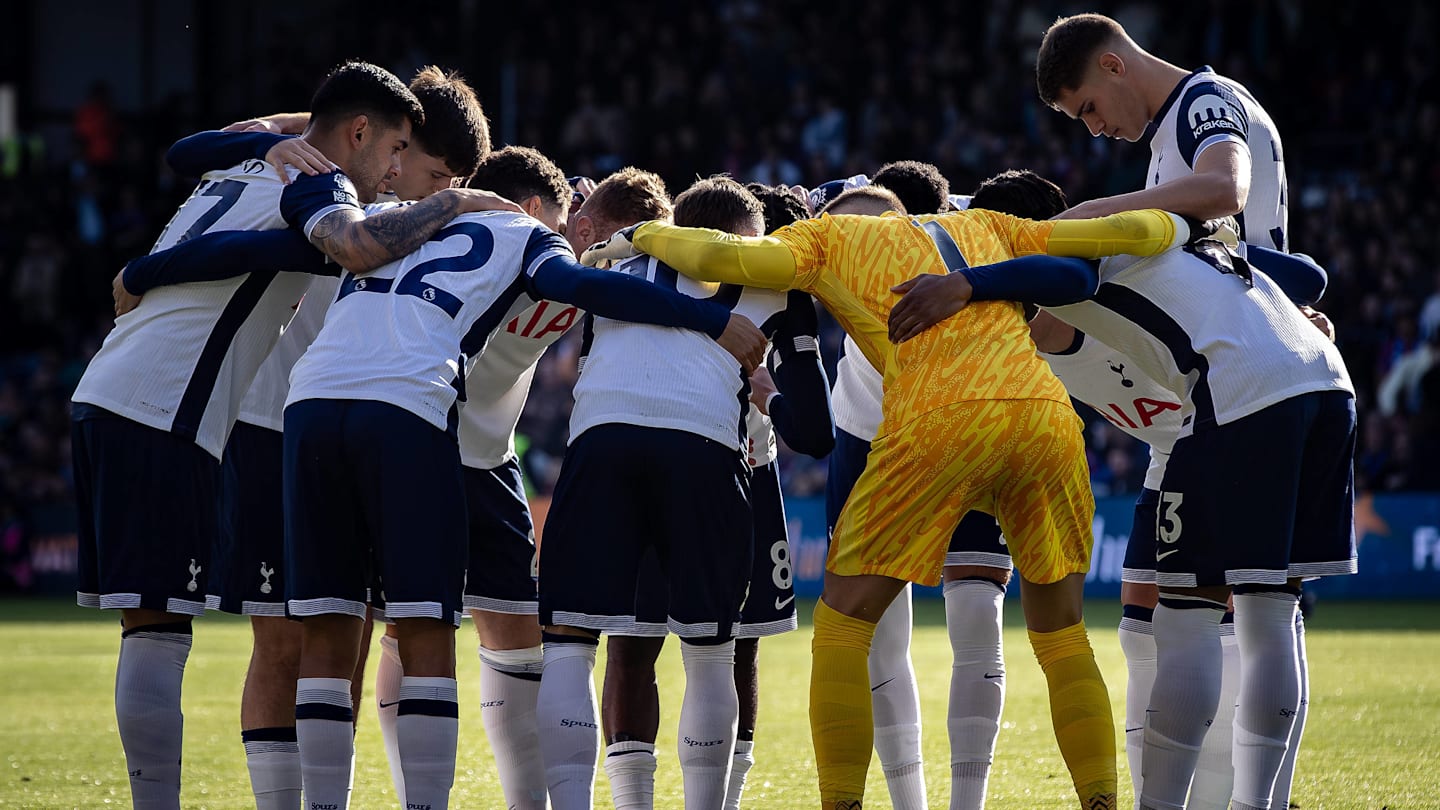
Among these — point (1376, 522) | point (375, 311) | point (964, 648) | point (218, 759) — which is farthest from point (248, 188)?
point (1376, 522)

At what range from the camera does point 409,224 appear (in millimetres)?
4469

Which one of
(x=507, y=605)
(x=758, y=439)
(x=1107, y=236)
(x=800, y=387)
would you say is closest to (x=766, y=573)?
(x=758, y=439)

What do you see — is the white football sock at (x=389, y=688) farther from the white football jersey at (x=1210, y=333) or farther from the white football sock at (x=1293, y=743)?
the white football sock at (x=1293, y=743)

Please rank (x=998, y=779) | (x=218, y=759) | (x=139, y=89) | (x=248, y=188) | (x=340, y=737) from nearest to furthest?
(x=340, y=737)
(x=248, y=188)
(x=998, y=779)
(x=218, y=759)
(x=139, y=89)

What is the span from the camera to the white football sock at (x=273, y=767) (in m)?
4.61

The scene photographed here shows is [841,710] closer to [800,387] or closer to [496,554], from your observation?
[800,387]

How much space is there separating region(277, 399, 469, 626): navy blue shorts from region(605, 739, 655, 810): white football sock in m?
0.68

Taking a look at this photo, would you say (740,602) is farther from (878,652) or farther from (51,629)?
(51,629)

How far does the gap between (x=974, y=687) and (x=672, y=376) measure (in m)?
1.51

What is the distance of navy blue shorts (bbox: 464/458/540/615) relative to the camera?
5.06m

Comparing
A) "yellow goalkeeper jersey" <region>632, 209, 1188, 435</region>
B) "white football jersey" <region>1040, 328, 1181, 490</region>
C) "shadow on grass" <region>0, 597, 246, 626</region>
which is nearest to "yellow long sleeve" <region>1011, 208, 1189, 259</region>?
"yellow goalkeeper jersey" <region>632, 209, 1188, 435</region>

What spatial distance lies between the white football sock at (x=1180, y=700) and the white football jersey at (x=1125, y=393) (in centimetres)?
105

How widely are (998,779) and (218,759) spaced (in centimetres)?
342

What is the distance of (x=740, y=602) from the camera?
14.9ft
